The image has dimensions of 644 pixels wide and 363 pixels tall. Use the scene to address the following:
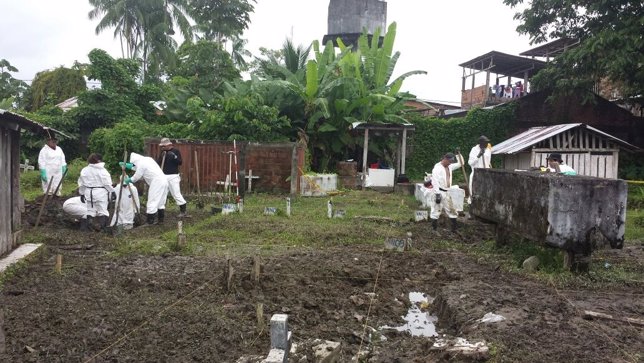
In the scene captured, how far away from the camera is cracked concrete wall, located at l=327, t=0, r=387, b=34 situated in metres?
36.1

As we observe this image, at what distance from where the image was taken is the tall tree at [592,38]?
16188 mm

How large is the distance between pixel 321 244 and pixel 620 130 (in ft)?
59.2

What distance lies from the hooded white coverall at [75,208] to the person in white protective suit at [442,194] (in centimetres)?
666

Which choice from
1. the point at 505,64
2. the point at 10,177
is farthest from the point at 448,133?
the point at 10,177

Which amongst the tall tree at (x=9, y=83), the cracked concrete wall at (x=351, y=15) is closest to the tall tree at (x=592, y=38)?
the cracked concrete wall at (x=351, y=15)

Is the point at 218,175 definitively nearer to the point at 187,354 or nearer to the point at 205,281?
the point at 205,281

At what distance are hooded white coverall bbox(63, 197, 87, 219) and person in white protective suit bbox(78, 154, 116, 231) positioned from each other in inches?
2.7

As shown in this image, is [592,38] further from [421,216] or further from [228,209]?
[228,209]

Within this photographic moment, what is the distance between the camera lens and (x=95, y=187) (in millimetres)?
10141

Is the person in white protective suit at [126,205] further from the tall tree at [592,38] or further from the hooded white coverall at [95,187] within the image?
the tall tree at [592,38]

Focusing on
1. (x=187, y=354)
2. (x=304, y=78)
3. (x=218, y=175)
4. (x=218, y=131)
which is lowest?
(x=187, y=354)

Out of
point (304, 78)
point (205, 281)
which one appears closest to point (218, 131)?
point (304, 78)

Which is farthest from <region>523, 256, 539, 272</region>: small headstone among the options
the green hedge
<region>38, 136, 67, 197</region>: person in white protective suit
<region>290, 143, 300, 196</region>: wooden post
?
the green hedge

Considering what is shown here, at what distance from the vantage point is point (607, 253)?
9.05 metres
